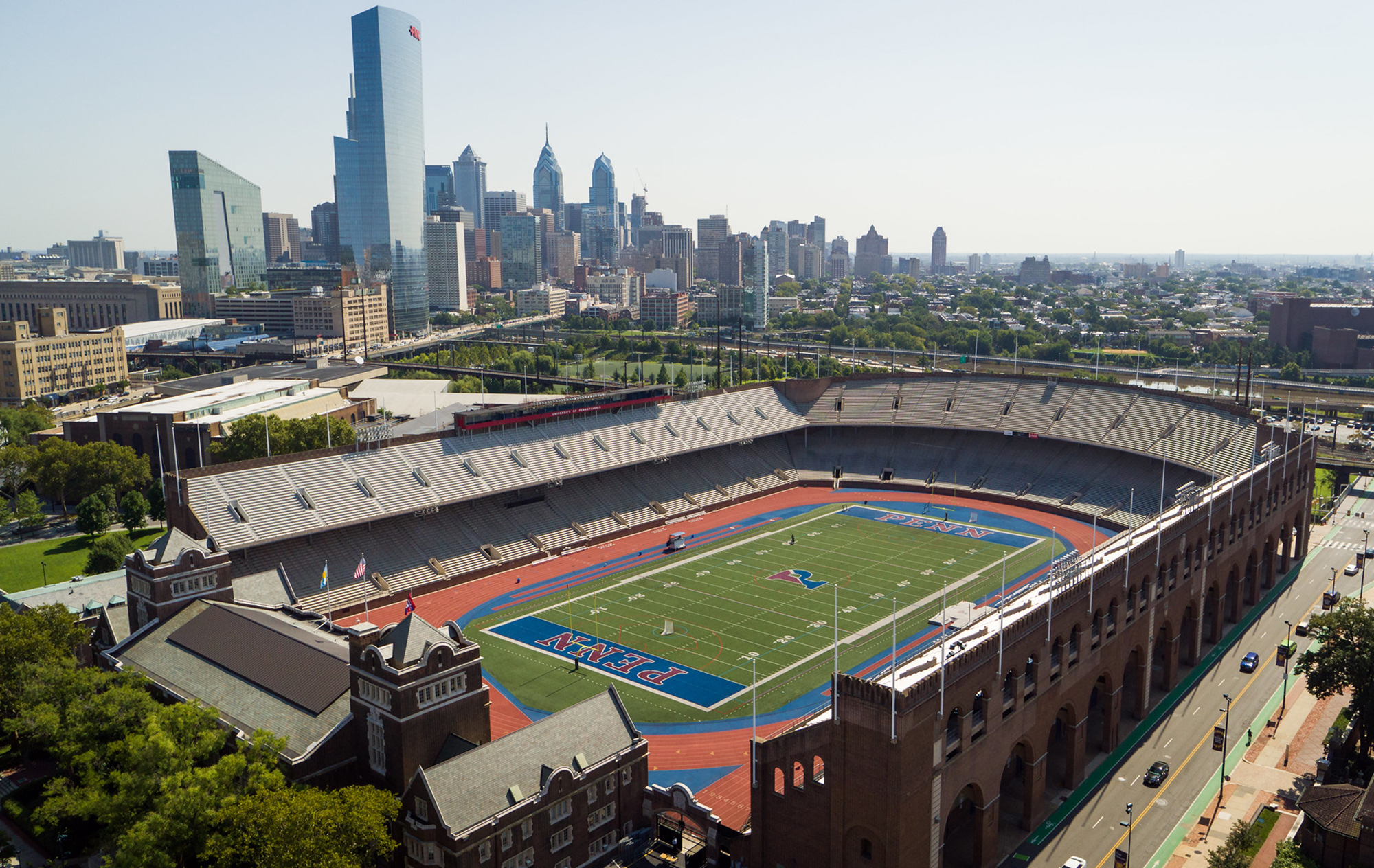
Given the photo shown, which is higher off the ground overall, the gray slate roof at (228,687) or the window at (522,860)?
the gray slate roof at (228,687)

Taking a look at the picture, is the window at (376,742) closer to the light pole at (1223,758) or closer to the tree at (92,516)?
the light pole at (1223,758)

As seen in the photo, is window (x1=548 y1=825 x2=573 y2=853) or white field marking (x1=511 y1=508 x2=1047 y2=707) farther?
white field marking (x1=511 y1=508 x2=1047 y2=707)

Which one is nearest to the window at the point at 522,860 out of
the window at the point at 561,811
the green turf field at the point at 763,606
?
the window at the point at 561,811

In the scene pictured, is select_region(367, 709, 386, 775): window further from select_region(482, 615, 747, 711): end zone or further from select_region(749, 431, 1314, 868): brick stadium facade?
select_region(482, 615, 747, 711): end zone

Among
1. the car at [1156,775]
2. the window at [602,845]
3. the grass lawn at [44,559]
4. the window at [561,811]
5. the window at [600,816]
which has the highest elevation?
the window at [561,811]

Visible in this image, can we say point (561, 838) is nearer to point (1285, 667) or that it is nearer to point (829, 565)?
point (829, 565)

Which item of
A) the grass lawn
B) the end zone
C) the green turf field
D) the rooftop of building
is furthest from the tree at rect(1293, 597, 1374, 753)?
the rooftop of building

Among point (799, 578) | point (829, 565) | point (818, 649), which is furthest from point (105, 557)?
point (829, 565)
